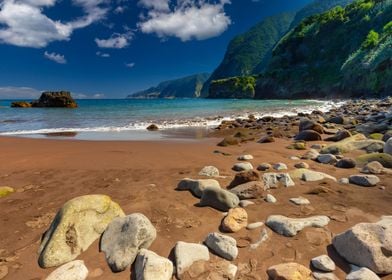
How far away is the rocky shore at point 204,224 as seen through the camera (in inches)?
95.0

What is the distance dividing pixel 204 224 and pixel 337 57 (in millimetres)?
89881

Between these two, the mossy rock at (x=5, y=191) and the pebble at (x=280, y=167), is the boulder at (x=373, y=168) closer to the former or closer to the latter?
the pebble at (x=280, y=167)

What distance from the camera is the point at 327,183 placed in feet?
14.1

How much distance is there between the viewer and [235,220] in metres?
3.12

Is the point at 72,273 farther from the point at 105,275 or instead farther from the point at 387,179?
A: the point at 387,179

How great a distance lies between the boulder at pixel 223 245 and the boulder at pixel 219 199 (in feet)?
2.56

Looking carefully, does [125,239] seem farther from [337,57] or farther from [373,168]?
[337,57]

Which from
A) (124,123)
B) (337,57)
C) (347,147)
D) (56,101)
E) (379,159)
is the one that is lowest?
(124,123)

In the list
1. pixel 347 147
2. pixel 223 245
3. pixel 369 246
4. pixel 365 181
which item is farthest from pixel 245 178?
pixel 347 147

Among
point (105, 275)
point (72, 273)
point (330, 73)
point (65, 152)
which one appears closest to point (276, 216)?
point (105, 275)

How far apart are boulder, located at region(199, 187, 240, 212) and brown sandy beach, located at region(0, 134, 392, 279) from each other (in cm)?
10

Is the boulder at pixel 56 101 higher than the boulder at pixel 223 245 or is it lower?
higher

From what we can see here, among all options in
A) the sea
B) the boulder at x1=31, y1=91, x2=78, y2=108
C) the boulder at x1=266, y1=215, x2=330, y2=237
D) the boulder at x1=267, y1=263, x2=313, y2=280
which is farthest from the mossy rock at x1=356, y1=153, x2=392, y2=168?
the boulder at x1=31, y1=91, x2=78, y2=108

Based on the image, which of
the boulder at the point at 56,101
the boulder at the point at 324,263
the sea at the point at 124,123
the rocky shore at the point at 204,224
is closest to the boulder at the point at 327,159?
the rocky shore at the point at 204,224
